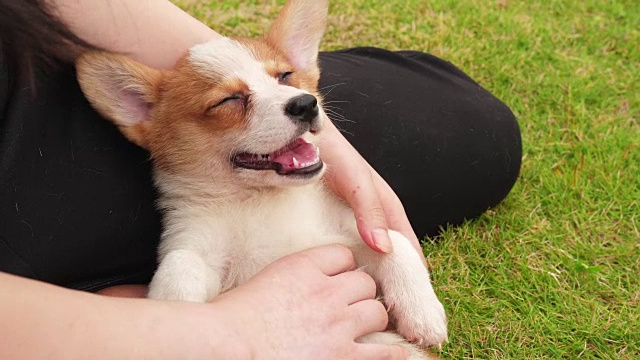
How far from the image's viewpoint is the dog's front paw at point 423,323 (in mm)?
1919

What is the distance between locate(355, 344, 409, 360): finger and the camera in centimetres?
171

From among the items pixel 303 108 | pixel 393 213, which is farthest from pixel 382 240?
pixel 303 108

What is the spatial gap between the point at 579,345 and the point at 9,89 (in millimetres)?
1972

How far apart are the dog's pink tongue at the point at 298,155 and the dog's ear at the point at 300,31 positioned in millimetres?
475

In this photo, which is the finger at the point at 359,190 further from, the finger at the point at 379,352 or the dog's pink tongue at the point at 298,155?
the finger at the point at 379,352

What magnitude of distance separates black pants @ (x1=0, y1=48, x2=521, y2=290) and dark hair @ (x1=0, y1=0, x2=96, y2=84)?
8cm

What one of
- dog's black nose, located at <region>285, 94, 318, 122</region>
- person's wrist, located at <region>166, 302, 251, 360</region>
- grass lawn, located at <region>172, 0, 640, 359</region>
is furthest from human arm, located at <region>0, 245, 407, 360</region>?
grass lawn, located at <region>172, 0, 640, 359</region>

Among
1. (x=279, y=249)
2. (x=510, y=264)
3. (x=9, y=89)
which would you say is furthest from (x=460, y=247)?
(x=9, y=89)

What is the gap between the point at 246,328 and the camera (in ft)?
5.02

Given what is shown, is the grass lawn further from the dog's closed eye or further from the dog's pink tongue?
the dog's closed eye

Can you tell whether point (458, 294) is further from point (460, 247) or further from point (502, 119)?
point (502, 119)

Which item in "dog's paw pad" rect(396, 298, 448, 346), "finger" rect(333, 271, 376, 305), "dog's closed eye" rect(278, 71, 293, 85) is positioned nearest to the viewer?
"finger" rect(333, 271, 376, 305)

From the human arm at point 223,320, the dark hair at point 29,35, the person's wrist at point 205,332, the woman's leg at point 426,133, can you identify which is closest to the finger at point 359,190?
the human arm at point 223,320

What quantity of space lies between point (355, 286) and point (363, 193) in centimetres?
30
